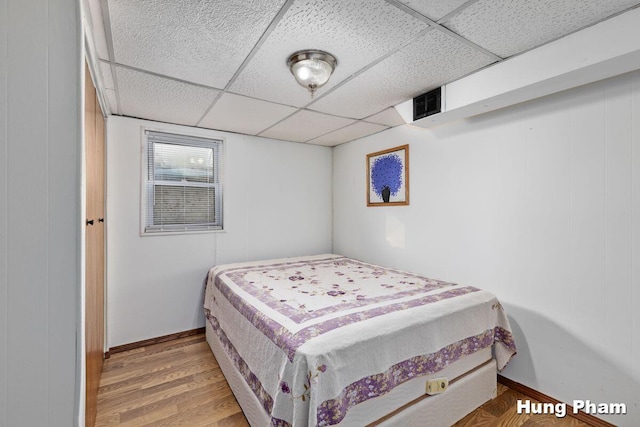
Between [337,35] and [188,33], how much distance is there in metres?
0.77

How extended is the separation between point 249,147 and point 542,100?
9.09 feet

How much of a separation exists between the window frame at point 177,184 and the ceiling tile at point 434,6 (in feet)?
8.12

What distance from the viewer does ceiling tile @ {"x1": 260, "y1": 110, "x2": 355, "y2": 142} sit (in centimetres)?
279

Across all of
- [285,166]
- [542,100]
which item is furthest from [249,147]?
[542,100]

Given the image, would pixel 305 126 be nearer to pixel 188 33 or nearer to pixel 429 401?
pixel 188 33

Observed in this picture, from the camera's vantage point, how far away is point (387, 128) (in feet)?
10.5

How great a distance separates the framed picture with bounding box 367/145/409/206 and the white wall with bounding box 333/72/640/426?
0.26 meters

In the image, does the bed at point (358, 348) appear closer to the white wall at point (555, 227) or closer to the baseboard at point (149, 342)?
the white wall at point (555, 227)

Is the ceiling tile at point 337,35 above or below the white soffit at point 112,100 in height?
above

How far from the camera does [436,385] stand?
1.68 meters

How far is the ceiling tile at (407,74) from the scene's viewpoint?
1637mm
